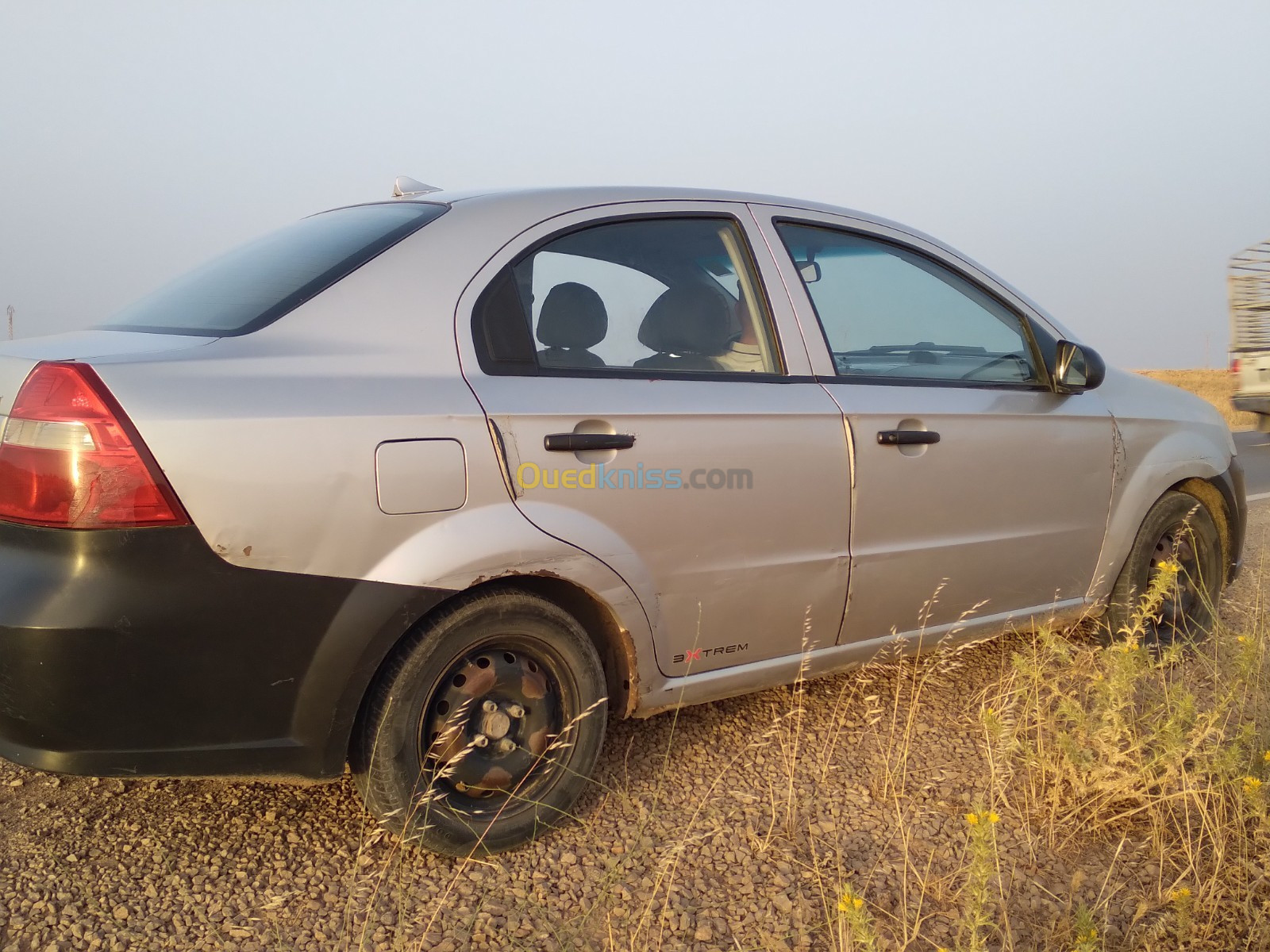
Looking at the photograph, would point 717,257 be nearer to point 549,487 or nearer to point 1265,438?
point 549,487

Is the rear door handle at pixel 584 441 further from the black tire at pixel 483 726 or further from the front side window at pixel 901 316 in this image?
the front side window at pixel 901 316

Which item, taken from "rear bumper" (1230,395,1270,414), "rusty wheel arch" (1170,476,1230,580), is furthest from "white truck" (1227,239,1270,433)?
"rusty wheel arch" (1170,476,1230,580)

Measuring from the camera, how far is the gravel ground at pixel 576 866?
2346 millimetres

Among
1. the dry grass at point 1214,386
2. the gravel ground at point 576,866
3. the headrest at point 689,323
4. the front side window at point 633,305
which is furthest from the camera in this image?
the dry grass at point 1214,386

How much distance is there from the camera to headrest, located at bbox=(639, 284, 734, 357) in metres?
3.06

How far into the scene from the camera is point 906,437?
3.30 meters

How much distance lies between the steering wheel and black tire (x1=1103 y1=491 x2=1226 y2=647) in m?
0.86

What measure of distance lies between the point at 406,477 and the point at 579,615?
0.69m

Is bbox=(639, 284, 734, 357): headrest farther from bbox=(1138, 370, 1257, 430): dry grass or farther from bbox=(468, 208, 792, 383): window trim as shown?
bbox=(1138, 370, 1257, 430): dry grass

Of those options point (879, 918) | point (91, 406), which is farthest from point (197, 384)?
point (879, 918)

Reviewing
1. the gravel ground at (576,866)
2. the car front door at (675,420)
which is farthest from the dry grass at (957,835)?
the car front door at (675,420)

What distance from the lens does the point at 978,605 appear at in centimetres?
365

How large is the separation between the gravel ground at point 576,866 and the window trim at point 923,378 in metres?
1.09

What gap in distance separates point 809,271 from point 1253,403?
41.1 ft
